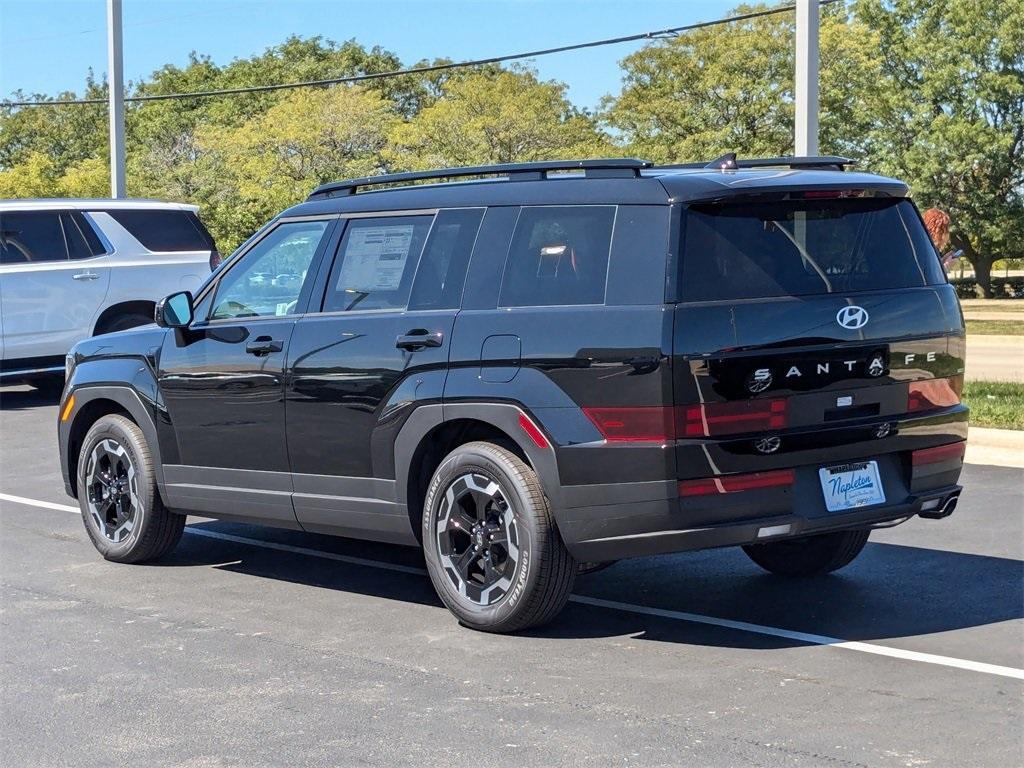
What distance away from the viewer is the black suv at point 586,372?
6.09m

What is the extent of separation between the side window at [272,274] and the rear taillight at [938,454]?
3.07m

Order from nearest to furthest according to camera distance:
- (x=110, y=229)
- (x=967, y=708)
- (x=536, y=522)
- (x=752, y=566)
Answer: (x=967, y=708) → (x=536, y=522) → (x=752, y=566) → (x=110, y=229)

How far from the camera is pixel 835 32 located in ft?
164

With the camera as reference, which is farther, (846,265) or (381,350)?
(381,350)

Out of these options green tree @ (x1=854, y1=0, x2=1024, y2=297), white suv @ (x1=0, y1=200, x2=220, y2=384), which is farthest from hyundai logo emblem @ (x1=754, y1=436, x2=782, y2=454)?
green tree @ (x1=854, y1=0, x2=1024, y2=297)

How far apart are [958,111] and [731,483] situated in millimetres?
56101

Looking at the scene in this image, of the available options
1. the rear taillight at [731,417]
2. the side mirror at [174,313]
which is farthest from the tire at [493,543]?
the side mirror at [174,313]

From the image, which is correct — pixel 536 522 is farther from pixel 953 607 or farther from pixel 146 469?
pixel 146 469

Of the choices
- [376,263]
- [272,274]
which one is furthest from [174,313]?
[376,263]

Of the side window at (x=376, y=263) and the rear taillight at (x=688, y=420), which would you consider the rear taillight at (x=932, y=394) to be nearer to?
the rear taillight at (x=688, y=420)

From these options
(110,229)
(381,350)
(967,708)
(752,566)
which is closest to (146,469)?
(381,350)

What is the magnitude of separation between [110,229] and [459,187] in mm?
10706

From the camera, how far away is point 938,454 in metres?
6.79

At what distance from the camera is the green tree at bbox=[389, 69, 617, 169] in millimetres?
51312
